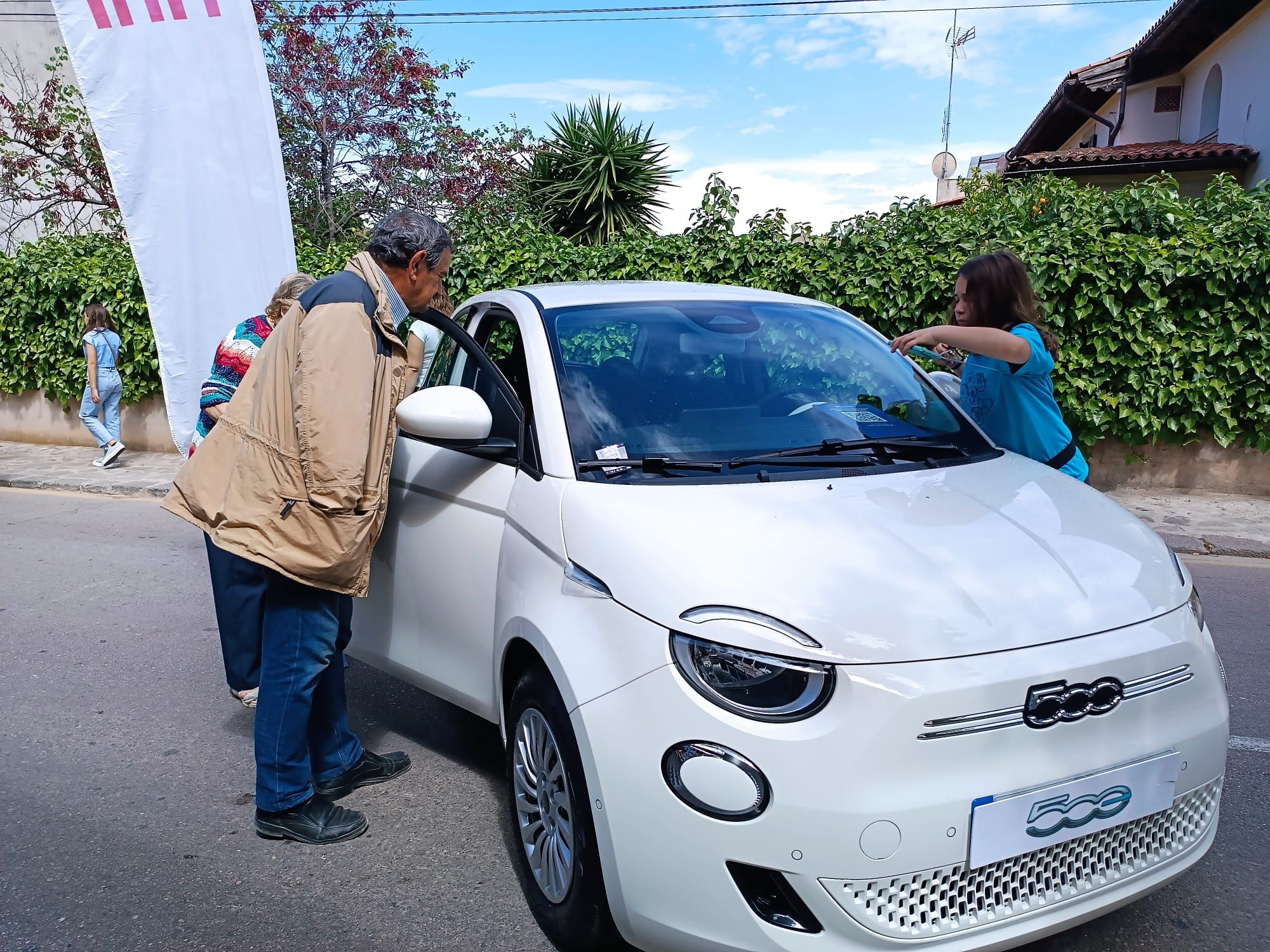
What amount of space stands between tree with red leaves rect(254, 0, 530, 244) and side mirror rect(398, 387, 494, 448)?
38.8 ft

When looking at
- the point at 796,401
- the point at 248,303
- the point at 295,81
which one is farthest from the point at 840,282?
the point at 295,81

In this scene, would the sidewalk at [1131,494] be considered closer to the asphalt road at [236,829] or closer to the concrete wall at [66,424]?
the concrete wall at [66,424]

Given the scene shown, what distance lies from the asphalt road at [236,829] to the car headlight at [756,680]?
1.03 m

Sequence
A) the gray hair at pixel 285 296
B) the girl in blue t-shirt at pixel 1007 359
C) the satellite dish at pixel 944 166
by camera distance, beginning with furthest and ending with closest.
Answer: the satellite dish at pixel 944 166 → the gray hair at pixel 285 296 → the girl in blue t-shirt at pixel 1007 359

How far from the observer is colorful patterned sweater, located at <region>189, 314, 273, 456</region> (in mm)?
4285

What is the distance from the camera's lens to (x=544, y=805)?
2727 millimetres

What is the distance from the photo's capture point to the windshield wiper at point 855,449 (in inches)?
114

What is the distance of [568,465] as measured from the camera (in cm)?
284

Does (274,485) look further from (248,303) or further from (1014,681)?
(248,303)

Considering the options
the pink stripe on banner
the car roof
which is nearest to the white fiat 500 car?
the car roof

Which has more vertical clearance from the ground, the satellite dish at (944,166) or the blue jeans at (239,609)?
the satellite dish at (944,166)

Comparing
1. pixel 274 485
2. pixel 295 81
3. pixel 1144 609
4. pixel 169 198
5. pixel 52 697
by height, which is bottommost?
pixel 52 697

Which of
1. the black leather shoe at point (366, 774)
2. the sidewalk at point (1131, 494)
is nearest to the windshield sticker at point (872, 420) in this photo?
the black leather shoe at point (366, 774)

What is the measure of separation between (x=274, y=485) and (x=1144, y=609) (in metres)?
2.27
